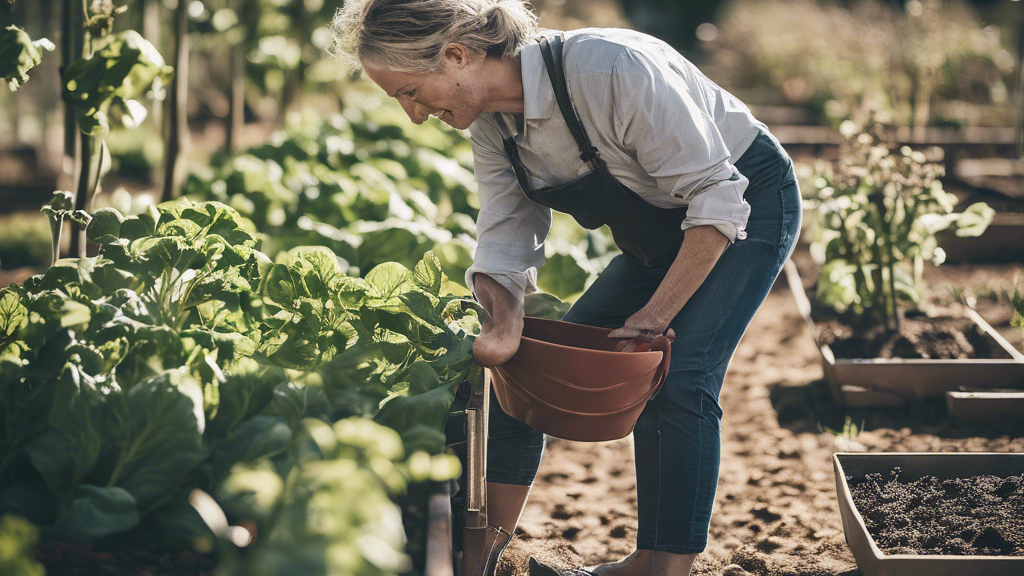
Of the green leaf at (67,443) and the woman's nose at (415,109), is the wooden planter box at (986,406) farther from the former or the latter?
the green leaf at (67,443)

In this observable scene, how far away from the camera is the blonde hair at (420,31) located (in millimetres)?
1621

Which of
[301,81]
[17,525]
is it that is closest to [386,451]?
[17,525]

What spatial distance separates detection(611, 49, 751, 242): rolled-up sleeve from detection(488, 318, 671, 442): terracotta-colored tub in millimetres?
253

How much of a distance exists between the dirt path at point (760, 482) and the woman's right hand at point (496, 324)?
0.60m

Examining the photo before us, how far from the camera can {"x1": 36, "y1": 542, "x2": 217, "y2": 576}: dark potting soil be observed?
3.85 feet

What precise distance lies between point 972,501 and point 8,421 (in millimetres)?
1880

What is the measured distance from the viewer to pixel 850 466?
213 centimetres

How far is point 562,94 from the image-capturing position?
1.68 m

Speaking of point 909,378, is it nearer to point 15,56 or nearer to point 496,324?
point 496,324

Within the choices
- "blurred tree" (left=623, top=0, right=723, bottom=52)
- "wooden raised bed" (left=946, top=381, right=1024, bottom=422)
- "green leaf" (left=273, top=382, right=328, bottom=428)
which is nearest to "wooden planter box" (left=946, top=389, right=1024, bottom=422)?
"wooden raised bed" (left=946, top=381, right=1024, bottom=422)

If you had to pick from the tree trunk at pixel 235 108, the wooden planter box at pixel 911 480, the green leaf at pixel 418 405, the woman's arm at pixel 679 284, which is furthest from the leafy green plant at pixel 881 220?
the tree trunk at pixel 235 108

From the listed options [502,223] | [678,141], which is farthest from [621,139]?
[502,223]

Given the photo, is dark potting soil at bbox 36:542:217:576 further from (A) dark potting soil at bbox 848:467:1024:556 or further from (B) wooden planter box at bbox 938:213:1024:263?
(B) wooden planter box at bbox 938:213:1024:263

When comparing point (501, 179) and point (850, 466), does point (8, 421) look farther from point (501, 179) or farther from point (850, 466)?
point (850, 466)
